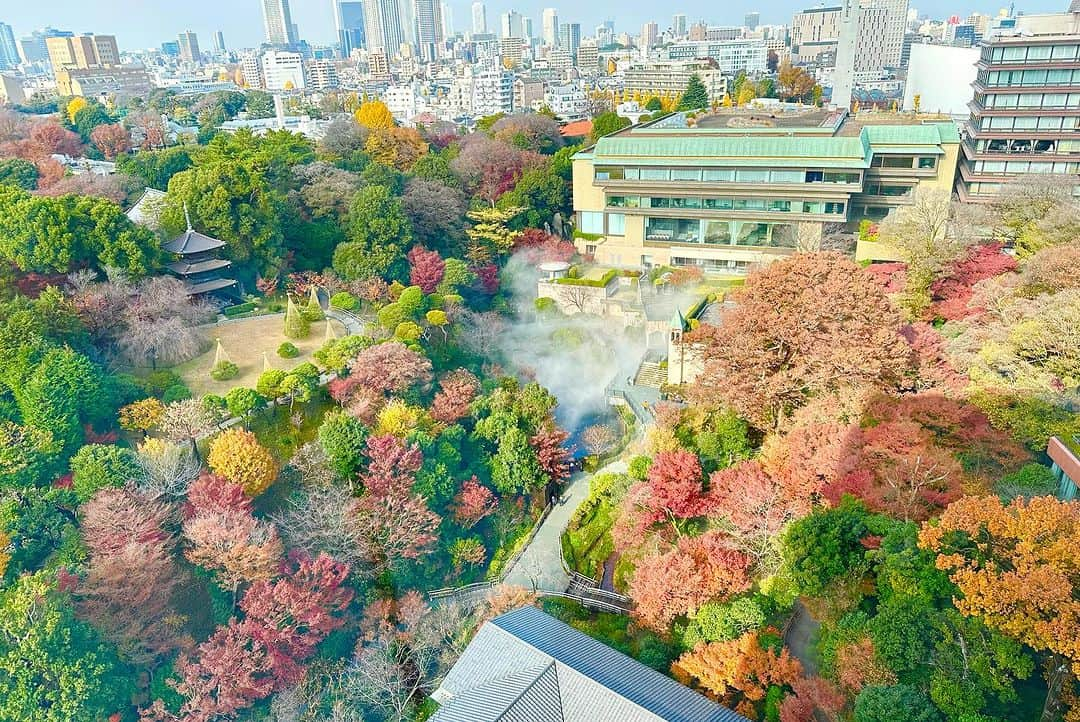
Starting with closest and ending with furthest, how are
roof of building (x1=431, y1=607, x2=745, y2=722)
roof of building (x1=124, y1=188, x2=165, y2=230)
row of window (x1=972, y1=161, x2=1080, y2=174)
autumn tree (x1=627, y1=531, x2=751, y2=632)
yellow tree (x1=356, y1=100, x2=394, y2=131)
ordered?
roof of building (x1=431, y1=607, x2=745, y2=722), autumn tree (x1=627, y1=531, x2=751, y2=632), roof of building (x1=124, y1=188, x2=165, y2=230), row of window (x1=972, y1=161, x2=1080, y2=174), yellow tree (x1=356, y1=100, x2=394, y2=131)

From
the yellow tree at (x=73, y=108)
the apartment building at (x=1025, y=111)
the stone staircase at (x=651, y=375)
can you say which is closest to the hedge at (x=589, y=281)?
the stone staircase at (x=651, y=375)

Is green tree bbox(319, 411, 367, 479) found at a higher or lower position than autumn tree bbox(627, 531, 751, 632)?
higher

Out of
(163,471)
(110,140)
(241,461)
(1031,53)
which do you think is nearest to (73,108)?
(110,140)

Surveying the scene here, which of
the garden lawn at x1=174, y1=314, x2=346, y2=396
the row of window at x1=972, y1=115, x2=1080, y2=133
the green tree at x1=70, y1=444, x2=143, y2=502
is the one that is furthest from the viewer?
the row of window at x1=972, y1=115, x2=1080, y2=133

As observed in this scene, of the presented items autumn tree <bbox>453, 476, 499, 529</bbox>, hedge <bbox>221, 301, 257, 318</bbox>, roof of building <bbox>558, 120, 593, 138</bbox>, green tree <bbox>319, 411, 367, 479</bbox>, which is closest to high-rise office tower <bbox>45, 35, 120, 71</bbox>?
roof of building <bbox>558, 120, 593, 138</bbox>

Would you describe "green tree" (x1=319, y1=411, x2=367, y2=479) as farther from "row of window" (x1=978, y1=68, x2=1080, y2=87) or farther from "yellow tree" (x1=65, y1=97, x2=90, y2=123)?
"yellow tree" (x1=65, y1=97, x2=90, y2=123)

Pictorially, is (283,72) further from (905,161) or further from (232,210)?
(905,161)
